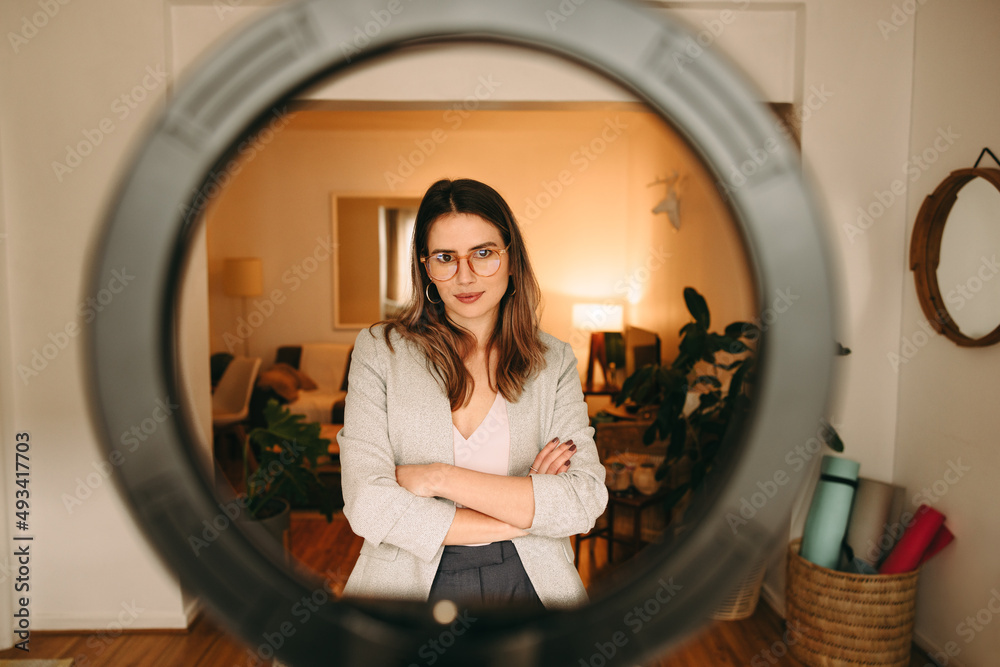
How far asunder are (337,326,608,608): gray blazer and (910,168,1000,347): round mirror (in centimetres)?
125

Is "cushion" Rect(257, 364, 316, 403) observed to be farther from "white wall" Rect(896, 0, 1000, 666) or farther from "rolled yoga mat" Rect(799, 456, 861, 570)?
"white wall" Rect(896, 0, 1000, 666)

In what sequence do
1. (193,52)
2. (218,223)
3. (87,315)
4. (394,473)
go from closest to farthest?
(87,315)
(394,473)
(193,52)
(218,223)

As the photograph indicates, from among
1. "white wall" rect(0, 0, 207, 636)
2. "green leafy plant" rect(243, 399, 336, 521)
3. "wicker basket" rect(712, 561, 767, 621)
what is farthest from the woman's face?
"wicker basket" rect(712, 561, 767, 621)

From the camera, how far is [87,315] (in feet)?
0.75

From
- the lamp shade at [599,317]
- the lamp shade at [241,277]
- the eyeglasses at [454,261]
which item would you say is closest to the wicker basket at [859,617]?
the eyeglasses at [454,261]

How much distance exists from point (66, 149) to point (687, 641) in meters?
2.03

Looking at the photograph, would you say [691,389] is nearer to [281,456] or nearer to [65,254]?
[281,456]

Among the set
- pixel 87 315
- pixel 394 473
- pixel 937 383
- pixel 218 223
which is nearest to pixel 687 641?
pixel 87 315

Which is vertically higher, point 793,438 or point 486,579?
point 793,438

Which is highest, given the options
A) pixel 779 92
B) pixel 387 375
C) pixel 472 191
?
pixel 779 92

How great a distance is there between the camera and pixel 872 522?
169 cm

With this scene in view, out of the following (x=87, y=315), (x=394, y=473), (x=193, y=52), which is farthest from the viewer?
(x=193, y=52)

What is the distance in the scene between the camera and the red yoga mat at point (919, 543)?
1.62 m

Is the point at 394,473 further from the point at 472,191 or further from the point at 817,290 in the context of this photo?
the point at 817,290
